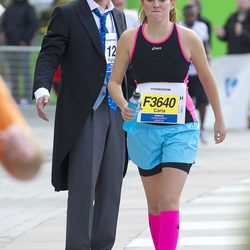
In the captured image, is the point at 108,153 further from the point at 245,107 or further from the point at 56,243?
the point at 245,107

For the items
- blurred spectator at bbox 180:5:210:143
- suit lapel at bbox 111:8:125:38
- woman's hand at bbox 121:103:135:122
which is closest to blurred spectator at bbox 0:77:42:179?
woman's hand at bbox 121:103:135:122

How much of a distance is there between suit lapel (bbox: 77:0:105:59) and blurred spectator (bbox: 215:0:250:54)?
1156cm

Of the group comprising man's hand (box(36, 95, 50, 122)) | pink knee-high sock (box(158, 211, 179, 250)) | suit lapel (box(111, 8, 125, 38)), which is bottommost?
pink knee-high sock (box(158, 211, 179, 250))

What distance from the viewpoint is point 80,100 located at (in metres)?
5.90

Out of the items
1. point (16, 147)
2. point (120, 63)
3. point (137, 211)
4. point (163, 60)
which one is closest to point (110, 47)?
point (120, 63)

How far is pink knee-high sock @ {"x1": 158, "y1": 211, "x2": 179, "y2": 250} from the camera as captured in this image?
18.8 ft

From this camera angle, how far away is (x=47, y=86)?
5.91 meters

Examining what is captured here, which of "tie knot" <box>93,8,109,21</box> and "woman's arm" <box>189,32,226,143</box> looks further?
"tie knot" <box>93,8,109,21</box>

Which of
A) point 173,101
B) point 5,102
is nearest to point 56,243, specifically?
point 173,101

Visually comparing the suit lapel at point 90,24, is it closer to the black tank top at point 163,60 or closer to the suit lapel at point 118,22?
the suit lapel at point 118,22

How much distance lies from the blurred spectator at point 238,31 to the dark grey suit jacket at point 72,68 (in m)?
11.6

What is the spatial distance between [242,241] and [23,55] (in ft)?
53.1

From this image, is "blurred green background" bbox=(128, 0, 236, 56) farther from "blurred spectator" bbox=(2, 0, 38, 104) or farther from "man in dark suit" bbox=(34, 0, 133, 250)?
"man in dark suit" bbox=(34, 0, 133, 250)

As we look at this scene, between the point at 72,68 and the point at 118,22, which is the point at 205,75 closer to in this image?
the point at 118,22
